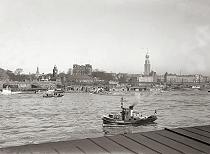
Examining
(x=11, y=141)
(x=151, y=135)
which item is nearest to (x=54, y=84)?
(x=11, y=141)

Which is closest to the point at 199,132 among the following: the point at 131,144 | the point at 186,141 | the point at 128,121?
the point at 186,141

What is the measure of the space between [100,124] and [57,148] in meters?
18.5

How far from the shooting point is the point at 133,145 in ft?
7.65

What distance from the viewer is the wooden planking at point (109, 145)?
220 cm

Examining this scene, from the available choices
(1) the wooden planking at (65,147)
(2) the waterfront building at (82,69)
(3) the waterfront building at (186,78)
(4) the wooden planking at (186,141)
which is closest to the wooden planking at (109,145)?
(1) the wooden planking at (65,147)

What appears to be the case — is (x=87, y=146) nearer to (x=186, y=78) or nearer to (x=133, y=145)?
(x=133, y=145)

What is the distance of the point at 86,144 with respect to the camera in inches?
92.2

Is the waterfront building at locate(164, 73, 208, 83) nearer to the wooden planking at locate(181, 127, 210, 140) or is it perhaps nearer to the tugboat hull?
the tugboat hull

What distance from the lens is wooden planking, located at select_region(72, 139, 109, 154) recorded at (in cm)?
218

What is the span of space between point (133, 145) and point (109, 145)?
0.18 meters

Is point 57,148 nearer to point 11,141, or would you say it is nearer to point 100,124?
point 11,141

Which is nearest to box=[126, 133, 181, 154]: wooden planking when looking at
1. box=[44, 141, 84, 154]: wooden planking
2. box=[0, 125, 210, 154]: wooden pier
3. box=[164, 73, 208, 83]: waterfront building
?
box=[0, 125, 210, 154]: wooden pier

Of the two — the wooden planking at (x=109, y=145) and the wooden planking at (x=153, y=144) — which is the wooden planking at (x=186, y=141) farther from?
the wooden planking at (x=109, y=145)

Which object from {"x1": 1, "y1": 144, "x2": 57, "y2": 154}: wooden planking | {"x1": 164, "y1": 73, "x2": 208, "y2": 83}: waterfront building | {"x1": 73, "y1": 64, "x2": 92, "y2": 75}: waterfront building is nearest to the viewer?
{"x1": 1, "y1": 144, "x2": 57, "y2": 154}: wooden planking
